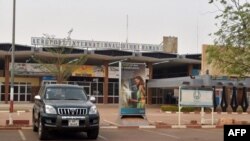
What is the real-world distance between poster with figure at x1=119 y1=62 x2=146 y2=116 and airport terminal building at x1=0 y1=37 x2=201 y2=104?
1145 inches

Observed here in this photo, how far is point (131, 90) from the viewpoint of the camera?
21.0 metres

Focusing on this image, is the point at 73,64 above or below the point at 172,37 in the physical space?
below

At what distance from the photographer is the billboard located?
21.9m

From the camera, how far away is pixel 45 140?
46.1 feet

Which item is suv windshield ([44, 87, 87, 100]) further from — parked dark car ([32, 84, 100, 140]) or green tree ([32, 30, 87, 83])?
green tree ([32, 30, 87, 83])

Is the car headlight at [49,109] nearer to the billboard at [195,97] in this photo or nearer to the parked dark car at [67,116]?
the parked dark car at [67,116]

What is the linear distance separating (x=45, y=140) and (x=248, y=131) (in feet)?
32.0

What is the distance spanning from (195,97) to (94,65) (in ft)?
122

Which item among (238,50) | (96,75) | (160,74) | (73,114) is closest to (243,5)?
(238,50)

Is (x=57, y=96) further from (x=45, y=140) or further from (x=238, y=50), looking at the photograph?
(x=238, y=50)

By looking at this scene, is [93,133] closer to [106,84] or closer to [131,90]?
[131,90]

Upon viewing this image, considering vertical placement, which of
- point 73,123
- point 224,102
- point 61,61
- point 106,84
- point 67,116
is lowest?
point 224,102

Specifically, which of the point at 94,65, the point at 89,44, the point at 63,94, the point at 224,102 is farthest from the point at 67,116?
the point at 94,65
